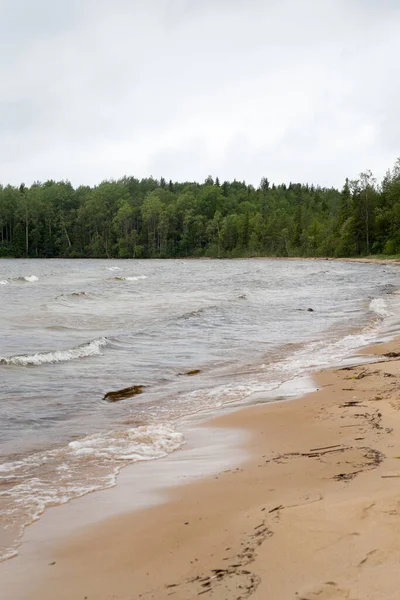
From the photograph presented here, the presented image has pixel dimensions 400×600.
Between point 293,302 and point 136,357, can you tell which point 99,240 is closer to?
point 293,302

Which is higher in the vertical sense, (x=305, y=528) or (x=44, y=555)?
(x=305, y=528)

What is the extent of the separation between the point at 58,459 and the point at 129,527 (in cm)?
217

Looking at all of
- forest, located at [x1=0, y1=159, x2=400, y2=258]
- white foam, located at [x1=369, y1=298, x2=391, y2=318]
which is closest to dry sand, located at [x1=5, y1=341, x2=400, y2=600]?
white foam, located at [x1=369, y1=298, x2=391, y2=318]

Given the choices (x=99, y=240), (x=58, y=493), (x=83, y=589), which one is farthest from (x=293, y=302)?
(x=99, y=240)

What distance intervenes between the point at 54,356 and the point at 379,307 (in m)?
14.6

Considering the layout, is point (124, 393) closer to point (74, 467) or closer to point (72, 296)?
point (74, 467)

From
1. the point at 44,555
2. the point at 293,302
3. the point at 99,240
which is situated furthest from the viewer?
the point at 99,240

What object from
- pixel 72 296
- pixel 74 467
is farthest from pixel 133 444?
pixel 72 296

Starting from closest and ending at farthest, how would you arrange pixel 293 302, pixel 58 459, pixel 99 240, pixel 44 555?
pixel 44 555 < pixel 58 459 < pixel 293 302 < pixel 99 240

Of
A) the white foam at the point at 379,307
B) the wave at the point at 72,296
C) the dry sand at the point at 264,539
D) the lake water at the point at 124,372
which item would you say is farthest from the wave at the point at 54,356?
the wave at the point at 72,296

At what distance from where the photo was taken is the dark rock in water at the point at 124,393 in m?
8.91

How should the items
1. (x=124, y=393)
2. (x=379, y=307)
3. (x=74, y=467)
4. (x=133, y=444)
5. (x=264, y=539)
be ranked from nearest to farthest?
(x=264, y=539)
(x=74, y=467)
(x=133, y=444)
(x=124, y=393)
(x=379, y=307)

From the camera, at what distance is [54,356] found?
476 inches

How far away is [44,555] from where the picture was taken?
3697mm
